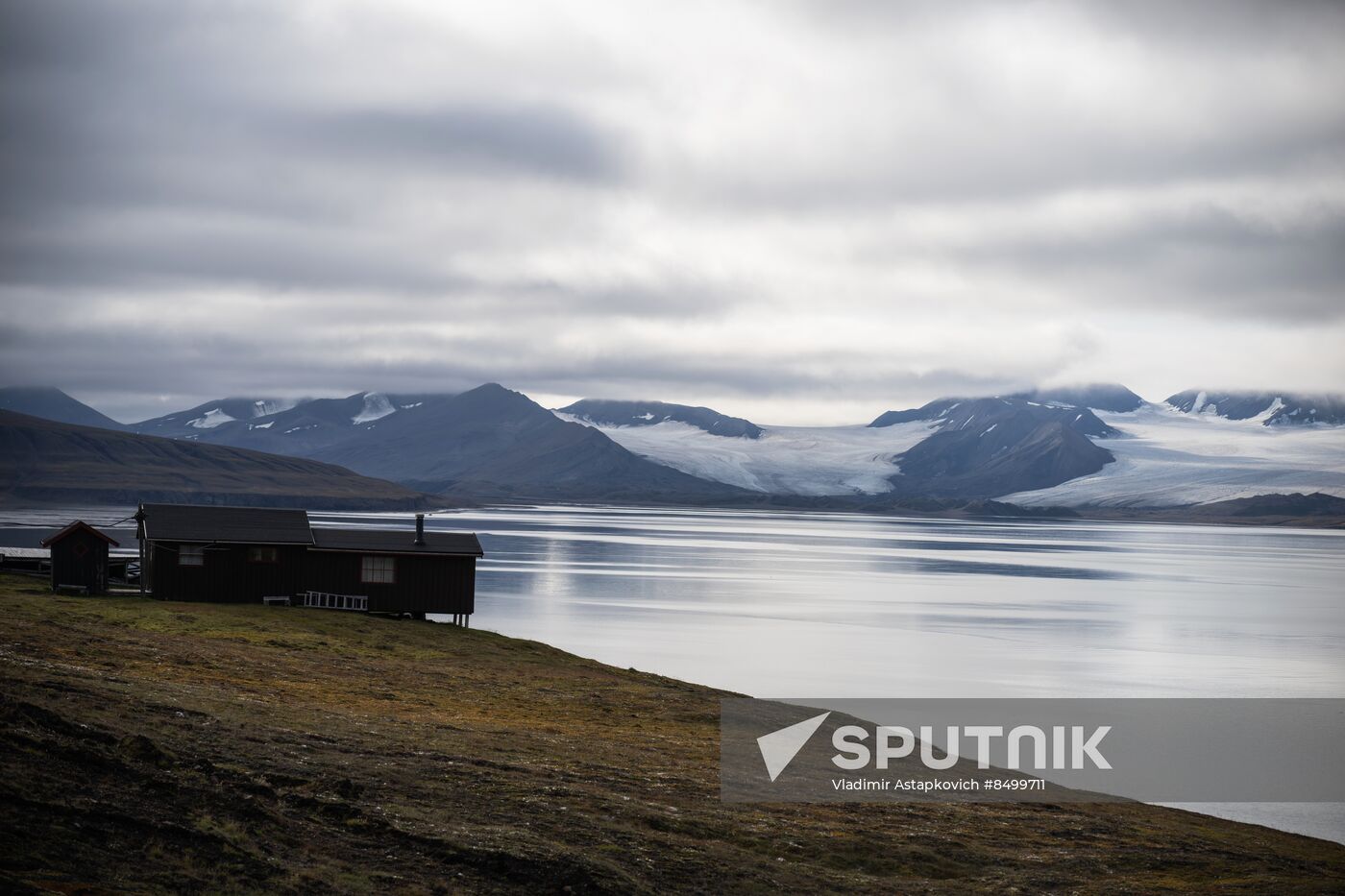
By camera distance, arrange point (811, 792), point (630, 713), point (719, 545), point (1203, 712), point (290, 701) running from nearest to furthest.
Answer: point (811, 792)
point (290, 701)
point (630, 713)
point (1203, 712)
point (719, 545)

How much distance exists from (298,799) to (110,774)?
2.53 metres

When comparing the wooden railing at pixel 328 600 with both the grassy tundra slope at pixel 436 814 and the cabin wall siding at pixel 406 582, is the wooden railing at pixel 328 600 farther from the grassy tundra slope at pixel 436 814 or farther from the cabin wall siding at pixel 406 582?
the grassy tundra slope at pixel 436 814

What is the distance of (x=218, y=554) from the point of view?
170 feet

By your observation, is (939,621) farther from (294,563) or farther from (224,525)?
Answer: (224,525)

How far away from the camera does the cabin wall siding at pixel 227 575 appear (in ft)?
167

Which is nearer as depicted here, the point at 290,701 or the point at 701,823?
the point at 701,823

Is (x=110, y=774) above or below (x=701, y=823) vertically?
above

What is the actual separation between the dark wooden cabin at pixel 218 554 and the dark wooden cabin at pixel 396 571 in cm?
101

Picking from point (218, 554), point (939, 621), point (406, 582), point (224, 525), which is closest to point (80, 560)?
point (218, 554)

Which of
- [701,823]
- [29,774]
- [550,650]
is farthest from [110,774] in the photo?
[550,650]

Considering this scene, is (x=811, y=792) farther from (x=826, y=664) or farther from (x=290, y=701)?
(x=826, y=664)

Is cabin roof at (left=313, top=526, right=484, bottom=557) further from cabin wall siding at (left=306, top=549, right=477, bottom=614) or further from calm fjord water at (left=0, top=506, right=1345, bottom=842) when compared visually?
calm fjord water at (left=0, top=506, right=1345, bottom=842)

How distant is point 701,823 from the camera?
67.8 ft

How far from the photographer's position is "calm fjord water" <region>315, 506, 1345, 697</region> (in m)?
49.9
